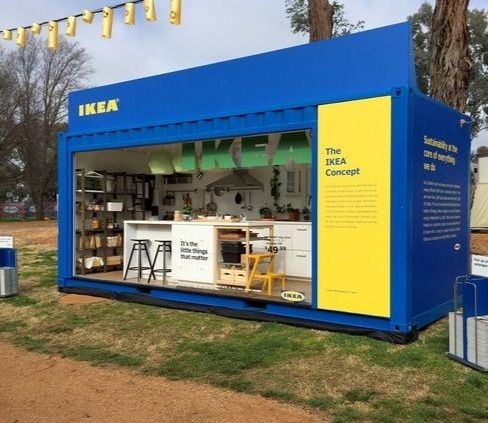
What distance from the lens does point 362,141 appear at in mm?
6035

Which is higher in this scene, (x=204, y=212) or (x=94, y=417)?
(x=204, y=212)

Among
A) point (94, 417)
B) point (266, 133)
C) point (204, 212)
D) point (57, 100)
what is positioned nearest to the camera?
point (94, 417)

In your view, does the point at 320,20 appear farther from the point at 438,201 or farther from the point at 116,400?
the point at 116,400

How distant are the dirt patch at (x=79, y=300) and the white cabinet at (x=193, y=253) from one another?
4.28ft

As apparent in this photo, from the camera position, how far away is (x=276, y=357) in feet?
18.5

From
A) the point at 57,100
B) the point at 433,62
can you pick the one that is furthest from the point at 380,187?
the point at 57,100

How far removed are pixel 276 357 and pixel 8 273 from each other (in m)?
5.75

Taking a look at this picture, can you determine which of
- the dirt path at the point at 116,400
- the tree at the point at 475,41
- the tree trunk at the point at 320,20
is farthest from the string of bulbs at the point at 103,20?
the tree at the point at 475,41

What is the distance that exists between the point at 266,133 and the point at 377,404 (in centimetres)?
368

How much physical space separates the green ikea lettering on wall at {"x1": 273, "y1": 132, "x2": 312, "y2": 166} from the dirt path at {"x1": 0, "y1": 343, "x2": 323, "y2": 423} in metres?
3.54

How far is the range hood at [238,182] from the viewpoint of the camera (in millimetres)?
10758

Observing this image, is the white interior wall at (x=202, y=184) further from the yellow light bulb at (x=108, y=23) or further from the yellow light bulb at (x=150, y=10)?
the yellow light bulb at (x=150, y=10)

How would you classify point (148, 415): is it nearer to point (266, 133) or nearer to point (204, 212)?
point (266, 133)

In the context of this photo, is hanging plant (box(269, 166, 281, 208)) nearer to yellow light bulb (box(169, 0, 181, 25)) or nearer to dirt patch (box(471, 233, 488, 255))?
yellow light bulb (box(169, 0, 181, 25))
